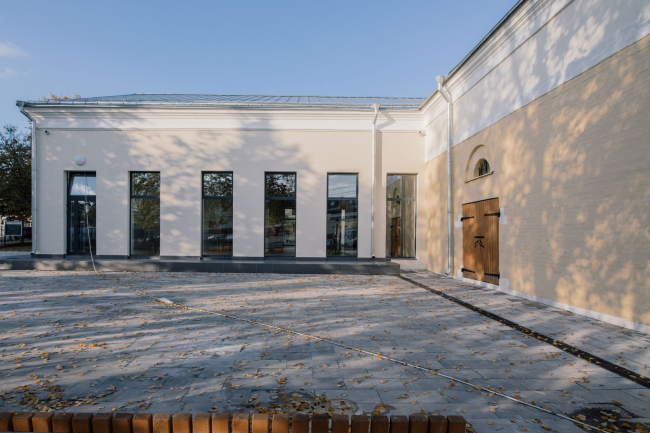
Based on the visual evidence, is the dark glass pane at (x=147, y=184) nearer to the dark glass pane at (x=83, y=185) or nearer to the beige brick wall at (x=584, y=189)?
the dark glass pane at (x=83, y=185)

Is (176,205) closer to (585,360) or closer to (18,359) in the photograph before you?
(18,359)

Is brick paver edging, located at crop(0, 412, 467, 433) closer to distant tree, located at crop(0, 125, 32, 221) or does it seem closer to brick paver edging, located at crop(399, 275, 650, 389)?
brick paver edging, located at crop(399, 275, 650, 389)

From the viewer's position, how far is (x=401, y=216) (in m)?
12.6

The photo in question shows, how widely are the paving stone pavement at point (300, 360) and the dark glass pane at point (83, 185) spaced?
247 inches

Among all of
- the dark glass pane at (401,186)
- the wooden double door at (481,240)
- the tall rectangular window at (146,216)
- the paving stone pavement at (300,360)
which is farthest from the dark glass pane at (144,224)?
the wooden double door at (481,240)

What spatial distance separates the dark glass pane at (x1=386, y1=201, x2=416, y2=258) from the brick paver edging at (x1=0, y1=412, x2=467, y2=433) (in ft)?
35.4

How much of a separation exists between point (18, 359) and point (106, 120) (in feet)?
34.4

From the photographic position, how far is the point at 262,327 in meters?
5.13

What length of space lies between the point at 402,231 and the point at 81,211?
1107cm

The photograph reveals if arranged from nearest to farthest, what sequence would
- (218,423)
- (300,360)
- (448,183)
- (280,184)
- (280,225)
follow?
(218,423)
(300,360)
(448,183)
(280,225)
(280,184)

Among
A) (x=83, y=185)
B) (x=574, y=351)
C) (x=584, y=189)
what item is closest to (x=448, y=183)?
(x=584, y=189)

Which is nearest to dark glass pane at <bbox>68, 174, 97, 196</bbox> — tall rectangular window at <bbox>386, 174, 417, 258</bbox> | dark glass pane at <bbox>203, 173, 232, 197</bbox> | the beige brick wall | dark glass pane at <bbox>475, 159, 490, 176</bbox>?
dark glass pane at <bbox>203, 173, 232, 197</bbox>

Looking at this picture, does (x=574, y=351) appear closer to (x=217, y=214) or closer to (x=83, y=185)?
(x=217, y=214)

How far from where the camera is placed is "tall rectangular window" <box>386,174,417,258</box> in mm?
12578
